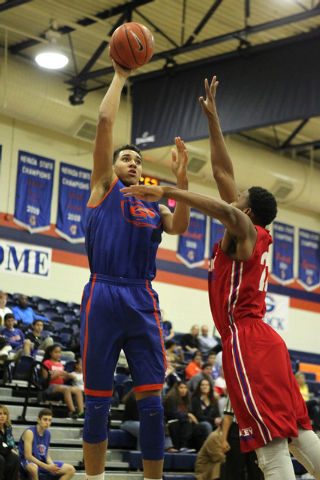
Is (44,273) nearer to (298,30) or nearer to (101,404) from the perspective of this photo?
(298,30)

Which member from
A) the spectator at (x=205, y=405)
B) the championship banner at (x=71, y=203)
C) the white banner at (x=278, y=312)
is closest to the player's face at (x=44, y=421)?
the spectator at (x=205, y=405)

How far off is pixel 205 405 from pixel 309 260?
11709 millimetres

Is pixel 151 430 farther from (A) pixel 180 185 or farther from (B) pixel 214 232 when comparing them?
(B) pixel 214 232

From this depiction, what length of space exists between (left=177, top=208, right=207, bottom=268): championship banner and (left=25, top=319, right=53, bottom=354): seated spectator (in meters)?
6.78

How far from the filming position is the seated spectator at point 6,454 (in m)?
7.62

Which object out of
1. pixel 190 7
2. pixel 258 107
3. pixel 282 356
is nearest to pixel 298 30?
pixel 190 7

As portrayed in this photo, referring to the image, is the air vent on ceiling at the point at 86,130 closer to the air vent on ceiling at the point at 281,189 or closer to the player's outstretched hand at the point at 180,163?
the air vent on ceiling at the point at 281,189

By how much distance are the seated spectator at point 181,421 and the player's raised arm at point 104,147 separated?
6523 millimetres

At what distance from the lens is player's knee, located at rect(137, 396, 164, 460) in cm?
398

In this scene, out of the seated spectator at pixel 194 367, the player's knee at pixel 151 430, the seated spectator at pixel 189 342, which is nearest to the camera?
the player's knee at pixel 151 430

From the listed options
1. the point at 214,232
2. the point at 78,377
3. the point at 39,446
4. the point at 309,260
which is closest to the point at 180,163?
the point at 39,446

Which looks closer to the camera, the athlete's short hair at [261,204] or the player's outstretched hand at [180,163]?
the athlete's short hair at [261,204]

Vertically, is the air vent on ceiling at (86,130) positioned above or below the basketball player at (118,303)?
above

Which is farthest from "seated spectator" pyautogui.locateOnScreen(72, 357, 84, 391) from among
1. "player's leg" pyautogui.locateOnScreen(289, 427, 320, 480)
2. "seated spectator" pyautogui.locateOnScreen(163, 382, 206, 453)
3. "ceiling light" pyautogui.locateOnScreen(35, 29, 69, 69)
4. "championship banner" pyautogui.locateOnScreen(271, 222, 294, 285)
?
"championship banner" pyautogui.locateOnScreen(271, 222, 294, 285)
